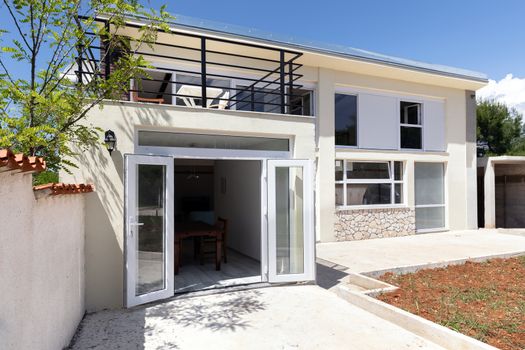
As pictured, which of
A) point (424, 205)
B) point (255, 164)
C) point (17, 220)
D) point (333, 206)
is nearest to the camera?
point (17, 220)

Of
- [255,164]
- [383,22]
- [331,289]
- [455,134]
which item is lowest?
[331,289]

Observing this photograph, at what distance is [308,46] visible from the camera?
1001 centimetres

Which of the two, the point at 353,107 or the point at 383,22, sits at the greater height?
the point at 383,22

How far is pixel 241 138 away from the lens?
19.5 ft

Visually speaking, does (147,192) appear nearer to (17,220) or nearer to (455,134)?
(17,220)

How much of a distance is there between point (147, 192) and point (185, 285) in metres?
2.01

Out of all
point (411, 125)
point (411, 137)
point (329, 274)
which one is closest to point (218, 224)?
point (329, 274)

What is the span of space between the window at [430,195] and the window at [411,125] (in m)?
0.88

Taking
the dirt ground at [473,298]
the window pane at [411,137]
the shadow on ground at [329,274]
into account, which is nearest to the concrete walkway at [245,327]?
the dirt ground at [473,298]

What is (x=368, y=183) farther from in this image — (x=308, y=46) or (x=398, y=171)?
(x=308, y=46)

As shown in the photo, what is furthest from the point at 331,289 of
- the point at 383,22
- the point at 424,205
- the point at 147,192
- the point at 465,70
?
the point at 383,22

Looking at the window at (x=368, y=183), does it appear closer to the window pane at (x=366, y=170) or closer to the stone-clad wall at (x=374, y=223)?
the window pane at (x=366, y=170)

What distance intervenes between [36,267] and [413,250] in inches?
357

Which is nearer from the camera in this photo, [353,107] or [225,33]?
[225,33]
